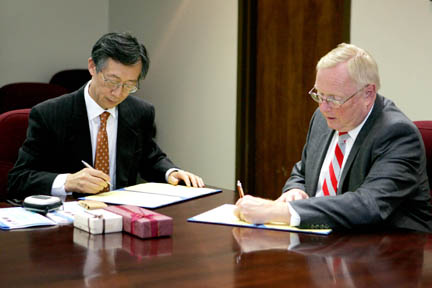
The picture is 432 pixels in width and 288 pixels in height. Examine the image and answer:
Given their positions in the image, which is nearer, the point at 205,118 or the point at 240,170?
the point at 240,170

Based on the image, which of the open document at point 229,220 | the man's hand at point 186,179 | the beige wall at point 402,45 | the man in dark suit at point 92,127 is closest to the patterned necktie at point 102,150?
the man in dark suit at point 92,127

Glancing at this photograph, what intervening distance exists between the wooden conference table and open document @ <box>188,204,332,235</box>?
45mm

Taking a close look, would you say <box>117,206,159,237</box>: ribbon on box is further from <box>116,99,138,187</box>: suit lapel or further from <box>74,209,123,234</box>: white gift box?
<box>116,99,138,187</box>: suit lapel

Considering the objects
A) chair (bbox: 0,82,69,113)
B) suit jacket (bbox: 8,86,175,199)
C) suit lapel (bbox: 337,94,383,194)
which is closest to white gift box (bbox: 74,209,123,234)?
suit jacket (bbox: 8,86,175,199)

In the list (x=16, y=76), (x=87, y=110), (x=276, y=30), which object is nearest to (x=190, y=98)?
(x=276, y=30)

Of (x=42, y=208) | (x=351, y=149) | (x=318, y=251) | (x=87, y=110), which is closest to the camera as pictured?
(x=318, y=251)

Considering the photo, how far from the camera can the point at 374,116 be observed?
7.30 ft

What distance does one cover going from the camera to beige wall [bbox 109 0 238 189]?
5.23 m

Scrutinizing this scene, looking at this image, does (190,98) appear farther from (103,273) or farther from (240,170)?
(103,273)

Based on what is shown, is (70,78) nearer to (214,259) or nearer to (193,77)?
(193,77)

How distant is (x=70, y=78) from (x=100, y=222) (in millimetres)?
4912

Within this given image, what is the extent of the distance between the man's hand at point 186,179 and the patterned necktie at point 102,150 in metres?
0.30

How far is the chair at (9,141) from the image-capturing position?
9.28ft

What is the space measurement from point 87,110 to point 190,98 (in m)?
3.07
